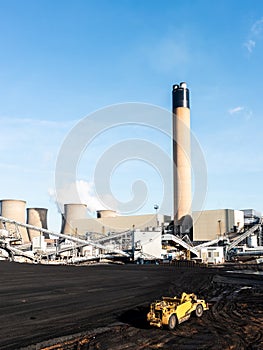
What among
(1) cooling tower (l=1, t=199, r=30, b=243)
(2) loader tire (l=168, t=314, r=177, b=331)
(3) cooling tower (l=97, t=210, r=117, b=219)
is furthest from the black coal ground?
(3) cooling tower (l=97, t=210, r=117, b=219)

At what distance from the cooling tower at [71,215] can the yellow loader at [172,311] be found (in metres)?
103

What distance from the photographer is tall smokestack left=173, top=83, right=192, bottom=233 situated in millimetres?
103125

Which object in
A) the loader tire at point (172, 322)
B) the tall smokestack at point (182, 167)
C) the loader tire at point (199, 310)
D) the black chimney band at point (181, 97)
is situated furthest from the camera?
the black chimney band at point (181, 97)

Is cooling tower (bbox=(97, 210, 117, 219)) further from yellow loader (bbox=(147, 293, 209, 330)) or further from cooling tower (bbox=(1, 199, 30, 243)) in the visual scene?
yellow loader (bbox=(147, 293, 209, 330))

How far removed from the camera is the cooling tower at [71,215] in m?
118

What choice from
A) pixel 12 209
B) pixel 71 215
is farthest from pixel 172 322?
pixel 71 215

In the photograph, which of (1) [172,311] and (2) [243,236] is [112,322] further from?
(2) [243,236]

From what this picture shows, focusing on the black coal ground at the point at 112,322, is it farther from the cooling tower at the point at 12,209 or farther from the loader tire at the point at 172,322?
the cooling tower at the point at 12,209

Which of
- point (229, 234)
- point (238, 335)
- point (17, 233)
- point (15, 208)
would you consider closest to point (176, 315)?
point (238, 335)

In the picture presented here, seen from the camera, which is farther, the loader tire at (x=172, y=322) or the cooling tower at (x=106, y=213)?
the cooling tower at (x=106, y=213)

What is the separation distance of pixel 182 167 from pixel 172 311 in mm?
90410

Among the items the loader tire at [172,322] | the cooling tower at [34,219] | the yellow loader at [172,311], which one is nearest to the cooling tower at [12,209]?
the cooling tower at [34,219]

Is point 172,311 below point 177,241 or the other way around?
below

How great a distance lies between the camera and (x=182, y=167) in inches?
4053
